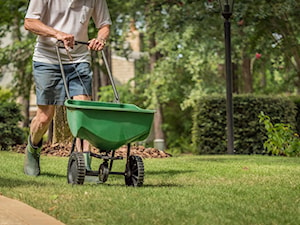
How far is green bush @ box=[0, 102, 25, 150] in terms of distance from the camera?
1348 centimetres

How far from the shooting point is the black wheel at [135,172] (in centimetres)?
677

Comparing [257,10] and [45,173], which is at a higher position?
[257,10]

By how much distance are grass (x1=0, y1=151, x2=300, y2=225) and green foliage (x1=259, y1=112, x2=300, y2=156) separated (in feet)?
11.7

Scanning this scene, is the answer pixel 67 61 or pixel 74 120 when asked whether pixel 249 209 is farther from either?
pixel 67 61

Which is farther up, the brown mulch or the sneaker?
the sneaker

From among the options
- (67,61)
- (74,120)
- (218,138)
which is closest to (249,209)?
(74,120)

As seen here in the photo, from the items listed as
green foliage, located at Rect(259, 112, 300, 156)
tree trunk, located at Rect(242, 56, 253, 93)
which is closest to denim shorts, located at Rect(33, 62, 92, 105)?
green foliage, located at Rect(259, 112, 300, 156)

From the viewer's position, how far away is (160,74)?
22641 millimetres

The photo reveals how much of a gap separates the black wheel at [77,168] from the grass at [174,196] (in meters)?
0.11

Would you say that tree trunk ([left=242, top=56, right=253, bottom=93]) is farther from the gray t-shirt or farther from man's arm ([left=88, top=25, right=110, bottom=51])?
the gray t-shirt

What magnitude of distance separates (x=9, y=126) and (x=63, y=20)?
21.4 feet

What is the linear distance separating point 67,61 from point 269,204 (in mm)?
2673

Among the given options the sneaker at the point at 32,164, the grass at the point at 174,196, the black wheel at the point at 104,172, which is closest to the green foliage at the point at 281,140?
the grass at the point at 174,196

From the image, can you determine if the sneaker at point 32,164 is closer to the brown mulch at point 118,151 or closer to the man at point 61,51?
the man at point 61,51
